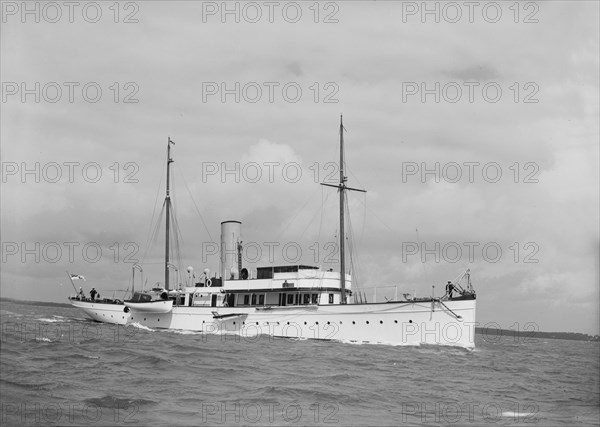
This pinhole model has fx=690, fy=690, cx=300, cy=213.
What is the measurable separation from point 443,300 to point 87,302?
31.8 m

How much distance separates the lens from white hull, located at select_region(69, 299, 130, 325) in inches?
2136

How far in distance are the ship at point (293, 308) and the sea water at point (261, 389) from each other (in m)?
7.82

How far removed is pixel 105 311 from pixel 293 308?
20.1 m

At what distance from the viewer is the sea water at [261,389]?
1561cm

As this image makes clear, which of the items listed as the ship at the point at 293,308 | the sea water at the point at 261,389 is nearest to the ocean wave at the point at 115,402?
the sea water at the point at 261,389

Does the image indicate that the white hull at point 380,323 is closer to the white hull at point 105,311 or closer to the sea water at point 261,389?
the sea water at point 261,389

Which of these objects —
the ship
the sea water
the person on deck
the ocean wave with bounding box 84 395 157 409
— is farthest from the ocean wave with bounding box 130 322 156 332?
the ocean wave with bounding box 84 395 157 409

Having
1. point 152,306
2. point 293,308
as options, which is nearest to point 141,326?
point 152,306

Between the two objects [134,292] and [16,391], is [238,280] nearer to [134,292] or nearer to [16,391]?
[134,292]

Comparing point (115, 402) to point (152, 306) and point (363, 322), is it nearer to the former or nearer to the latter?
point (363, 322)

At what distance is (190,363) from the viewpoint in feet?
80.9

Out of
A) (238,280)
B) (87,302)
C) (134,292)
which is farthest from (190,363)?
(87,302)

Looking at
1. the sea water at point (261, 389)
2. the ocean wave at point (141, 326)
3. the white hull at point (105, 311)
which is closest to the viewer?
the sea water at point (261, 389)

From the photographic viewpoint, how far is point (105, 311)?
5609cm
